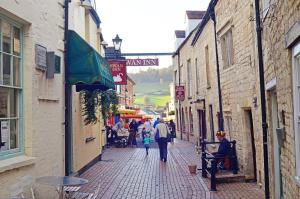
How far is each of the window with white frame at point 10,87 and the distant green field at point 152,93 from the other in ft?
288

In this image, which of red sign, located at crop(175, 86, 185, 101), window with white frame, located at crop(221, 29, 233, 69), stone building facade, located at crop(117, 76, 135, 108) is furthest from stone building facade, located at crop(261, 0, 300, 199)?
stone building facade, located at crop(117, 76, 135, 108)

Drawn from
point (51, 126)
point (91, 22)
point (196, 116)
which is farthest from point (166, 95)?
point (51, 126)

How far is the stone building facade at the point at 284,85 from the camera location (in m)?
5.42

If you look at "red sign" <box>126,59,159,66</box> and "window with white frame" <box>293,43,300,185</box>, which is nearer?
"window with white frame" <box>293,43,300,185</box>

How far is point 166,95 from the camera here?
99.1 meters

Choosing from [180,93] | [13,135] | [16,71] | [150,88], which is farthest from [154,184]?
[150,88]

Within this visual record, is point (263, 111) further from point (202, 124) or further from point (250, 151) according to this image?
point (202, 124)

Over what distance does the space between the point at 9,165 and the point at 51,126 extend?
2.09 metres

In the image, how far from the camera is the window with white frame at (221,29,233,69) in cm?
1326

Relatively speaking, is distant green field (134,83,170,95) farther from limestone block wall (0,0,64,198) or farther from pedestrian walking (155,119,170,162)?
limestone block wall (0,0,64,198)

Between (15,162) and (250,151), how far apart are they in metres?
6.89

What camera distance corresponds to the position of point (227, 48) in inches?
542

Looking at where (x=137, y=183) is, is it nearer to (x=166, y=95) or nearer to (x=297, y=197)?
(x=297, y=197)

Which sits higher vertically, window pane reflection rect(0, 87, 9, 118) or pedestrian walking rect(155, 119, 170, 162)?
window pane reflection rect(0, 87, 9, 118)
